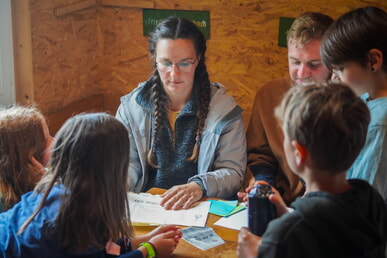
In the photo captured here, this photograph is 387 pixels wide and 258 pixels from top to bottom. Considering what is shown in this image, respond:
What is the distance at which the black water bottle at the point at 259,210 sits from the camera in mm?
1396

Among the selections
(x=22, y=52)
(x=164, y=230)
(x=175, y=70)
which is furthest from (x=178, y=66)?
(x=22, y=52)

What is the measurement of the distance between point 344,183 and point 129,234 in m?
0.66

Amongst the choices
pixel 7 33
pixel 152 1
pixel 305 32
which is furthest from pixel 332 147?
pixel 152 1

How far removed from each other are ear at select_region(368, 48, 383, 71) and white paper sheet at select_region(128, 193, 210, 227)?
0.80 meters

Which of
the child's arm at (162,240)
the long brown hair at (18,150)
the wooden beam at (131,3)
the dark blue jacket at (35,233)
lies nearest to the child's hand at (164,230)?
the child's arm at (162,240)

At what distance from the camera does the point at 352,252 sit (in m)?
1.14

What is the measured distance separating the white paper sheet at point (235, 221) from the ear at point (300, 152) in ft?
1.83

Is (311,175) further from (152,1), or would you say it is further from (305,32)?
(152,1)

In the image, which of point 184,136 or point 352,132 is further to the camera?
point 184,136

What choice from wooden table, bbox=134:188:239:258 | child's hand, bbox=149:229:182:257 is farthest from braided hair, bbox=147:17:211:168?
child's hand, bbox=149:229:182:257

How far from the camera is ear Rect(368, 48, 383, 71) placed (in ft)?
4.99

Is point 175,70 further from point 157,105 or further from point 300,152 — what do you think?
point 300,152

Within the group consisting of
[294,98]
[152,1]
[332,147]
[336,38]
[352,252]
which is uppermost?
[152,1]

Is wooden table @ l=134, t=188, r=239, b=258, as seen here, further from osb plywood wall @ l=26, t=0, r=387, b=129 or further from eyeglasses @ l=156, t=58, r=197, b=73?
osb plywood wall @ l=26, t=0, r=387, b=129
